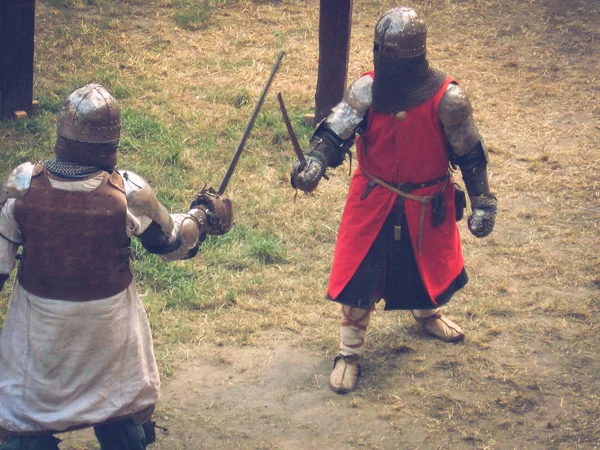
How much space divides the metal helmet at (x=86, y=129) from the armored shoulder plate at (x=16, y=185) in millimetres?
138

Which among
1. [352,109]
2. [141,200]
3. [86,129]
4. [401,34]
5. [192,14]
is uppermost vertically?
[401,34]

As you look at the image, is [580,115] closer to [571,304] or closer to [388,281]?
[571,304]

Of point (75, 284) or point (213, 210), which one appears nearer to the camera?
point (75, 284)

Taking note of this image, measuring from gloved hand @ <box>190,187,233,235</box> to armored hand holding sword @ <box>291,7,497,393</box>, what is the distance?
0.58m

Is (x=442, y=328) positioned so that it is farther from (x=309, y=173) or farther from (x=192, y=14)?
(x=192, y=14)

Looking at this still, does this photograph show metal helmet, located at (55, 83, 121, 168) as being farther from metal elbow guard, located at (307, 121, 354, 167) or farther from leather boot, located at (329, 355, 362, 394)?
leather boot, located at (329, 355, 362, 394)

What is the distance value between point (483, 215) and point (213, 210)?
1.42 meters

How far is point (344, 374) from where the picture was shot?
14.5 ft

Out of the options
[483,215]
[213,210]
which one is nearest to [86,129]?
[213,210]

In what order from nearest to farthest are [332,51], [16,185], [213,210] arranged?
[16,185] → [213,210] → [332,51]

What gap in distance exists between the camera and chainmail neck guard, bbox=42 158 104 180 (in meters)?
3.01

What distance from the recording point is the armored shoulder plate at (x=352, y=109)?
4.07 meters

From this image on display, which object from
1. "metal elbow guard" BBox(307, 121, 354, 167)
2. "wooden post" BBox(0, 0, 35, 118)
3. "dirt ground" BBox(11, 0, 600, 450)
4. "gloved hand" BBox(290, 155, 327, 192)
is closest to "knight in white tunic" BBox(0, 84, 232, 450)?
"dirt ground" BBox(11, 0, 600, 450)

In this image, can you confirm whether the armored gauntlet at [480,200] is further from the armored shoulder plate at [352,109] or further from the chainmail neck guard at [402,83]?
the armored shoulder plate at [352,109]
